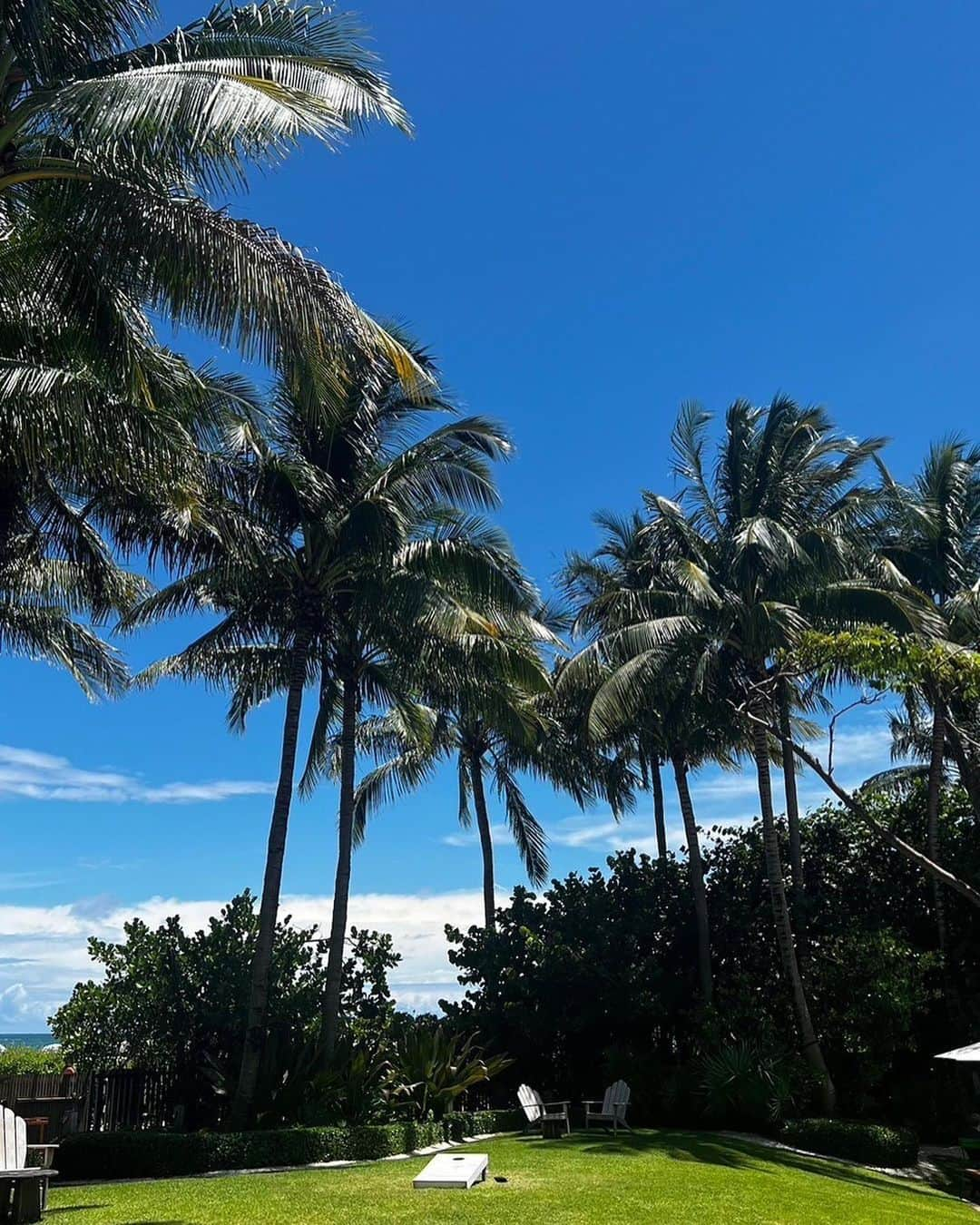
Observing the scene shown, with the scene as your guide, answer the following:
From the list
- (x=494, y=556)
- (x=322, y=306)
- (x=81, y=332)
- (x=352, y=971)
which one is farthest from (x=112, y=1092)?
(x=322, y=306)

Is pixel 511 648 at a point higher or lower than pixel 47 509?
lower

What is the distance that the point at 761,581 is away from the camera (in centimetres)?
1989

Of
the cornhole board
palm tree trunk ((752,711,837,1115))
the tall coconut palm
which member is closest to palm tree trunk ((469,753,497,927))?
the tall coconut palm

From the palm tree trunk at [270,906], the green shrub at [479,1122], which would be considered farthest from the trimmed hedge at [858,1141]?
the palm tree trunk at [270,906]

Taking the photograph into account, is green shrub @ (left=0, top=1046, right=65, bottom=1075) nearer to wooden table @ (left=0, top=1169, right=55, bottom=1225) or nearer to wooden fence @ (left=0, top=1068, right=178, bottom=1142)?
wooden fence @ (left=0, top=1068, right=178, bottom=1142)

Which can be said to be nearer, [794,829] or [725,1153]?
[725,1153]

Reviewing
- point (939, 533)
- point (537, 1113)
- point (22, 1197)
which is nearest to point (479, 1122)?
point (537, 1113)

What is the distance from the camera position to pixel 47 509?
46.0ft

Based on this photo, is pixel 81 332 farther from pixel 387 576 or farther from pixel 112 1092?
pixel 112 1092

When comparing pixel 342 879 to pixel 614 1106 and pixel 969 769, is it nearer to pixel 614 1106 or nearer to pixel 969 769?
pixel 614 1106

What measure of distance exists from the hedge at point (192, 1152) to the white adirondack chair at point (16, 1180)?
3.80 metres

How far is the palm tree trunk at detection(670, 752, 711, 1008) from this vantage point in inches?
816

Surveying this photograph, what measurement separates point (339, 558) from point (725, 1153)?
10489 millimetres

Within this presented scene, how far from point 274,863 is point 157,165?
398 inches
